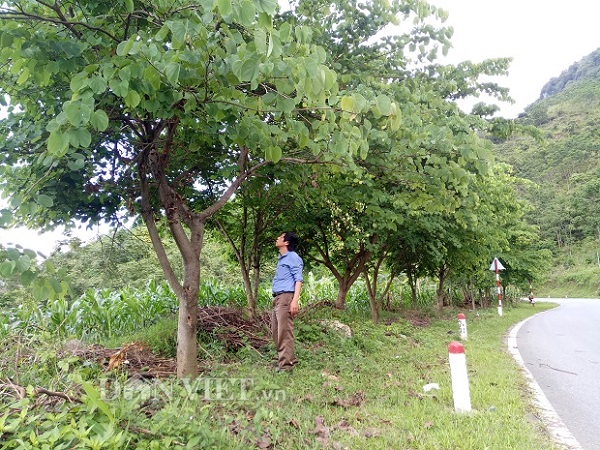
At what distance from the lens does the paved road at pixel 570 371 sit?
429 cm

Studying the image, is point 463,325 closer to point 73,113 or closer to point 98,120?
point 98,120

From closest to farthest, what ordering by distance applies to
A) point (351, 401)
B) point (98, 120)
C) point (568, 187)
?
1. point (98, 120)
2. point (351, 401)
3. point (568, 187)

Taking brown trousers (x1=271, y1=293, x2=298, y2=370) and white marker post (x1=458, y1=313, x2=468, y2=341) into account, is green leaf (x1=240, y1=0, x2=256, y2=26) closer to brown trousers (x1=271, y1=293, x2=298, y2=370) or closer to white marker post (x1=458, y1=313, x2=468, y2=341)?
brown trousers (x1=271, y1=293, x2=298, y2=370)

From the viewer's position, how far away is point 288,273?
5547mm

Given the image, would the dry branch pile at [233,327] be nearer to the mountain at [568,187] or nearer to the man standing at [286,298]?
the man standing at [286,298]

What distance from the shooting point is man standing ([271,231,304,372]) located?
5.45 metres

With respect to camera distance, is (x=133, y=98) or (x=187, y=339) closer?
(x=133, y=98)

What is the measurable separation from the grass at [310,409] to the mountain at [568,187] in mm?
36658

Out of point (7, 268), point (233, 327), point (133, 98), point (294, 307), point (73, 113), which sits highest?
point (133, 98)

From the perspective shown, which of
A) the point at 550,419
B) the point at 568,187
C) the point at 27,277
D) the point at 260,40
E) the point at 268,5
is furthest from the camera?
the point at 568,187

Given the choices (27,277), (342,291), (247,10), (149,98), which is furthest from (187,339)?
(342,291)

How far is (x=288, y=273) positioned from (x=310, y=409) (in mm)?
1847

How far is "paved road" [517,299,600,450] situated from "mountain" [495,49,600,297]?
2965cm

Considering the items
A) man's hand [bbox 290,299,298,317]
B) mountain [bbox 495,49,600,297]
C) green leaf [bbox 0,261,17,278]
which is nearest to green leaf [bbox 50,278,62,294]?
green leaf [bbox 0,261,17,278]
